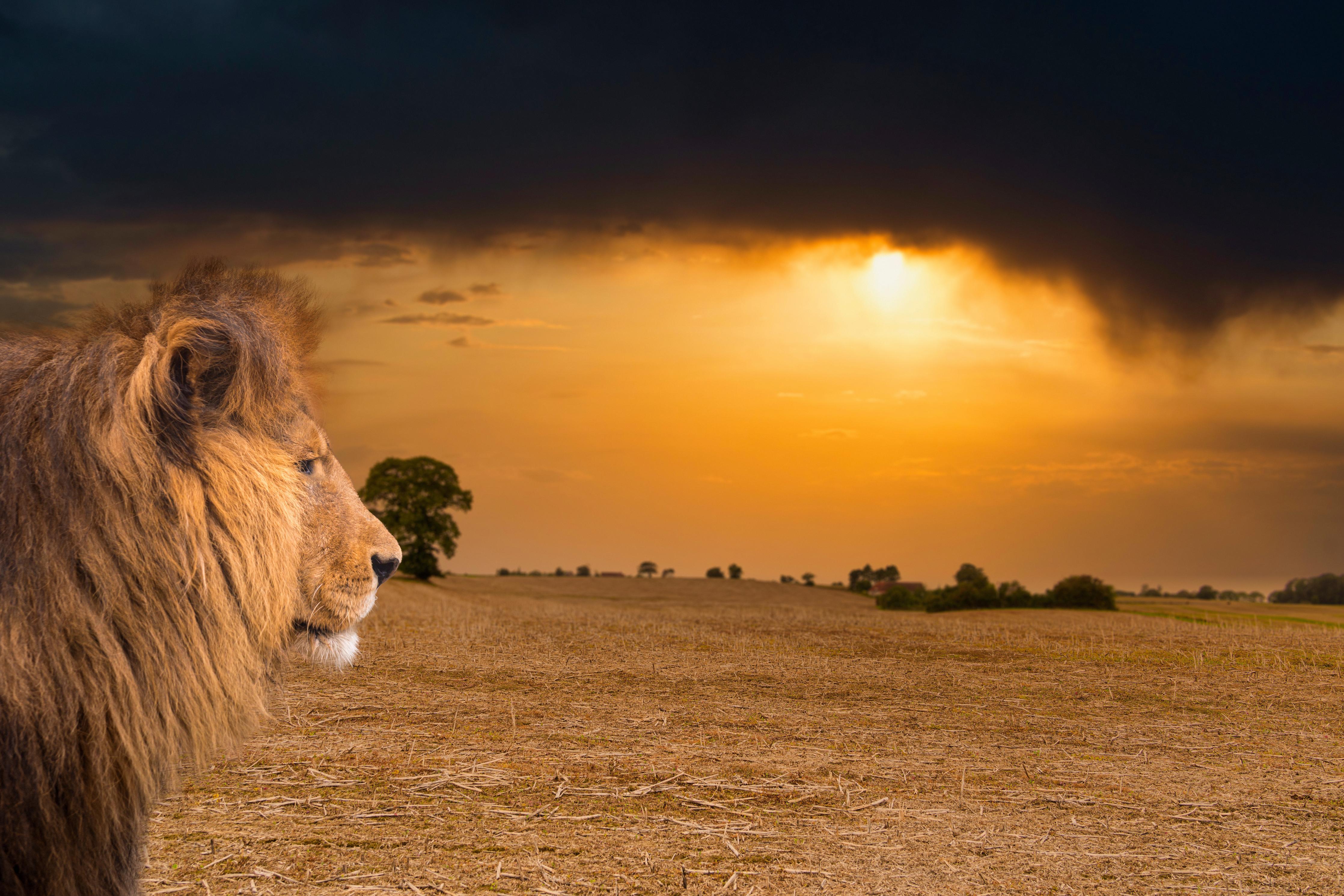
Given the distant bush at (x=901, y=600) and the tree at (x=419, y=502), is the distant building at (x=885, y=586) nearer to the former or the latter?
the distant bush at (x=901, y=600)

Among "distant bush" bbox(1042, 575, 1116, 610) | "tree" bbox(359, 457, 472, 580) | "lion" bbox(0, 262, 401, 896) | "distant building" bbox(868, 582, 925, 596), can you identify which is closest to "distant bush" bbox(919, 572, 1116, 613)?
"distant bush" bbox(1042, 575, 1116, 610)

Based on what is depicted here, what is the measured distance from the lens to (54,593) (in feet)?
Answer: 7.55

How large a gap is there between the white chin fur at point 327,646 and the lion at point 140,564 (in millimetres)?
57

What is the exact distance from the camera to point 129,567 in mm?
2371

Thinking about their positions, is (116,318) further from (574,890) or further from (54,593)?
(574,890)

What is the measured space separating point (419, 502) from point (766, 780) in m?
45.2

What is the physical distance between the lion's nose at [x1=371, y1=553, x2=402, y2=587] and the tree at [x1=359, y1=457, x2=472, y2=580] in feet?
160

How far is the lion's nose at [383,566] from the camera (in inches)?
107

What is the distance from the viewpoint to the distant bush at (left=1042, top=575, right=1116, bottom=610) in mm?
35625

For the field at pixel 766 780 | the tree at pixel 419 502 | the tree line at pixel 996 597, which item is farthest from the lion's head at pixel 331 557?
the tree at pixel 419 502

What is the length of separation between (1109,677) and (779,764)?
31.8ft

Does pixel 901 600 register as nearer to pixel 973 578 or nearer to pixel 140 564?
pixel 973 578

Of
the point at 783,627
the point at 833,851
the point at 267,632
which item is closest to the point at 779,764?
the point at 833,851

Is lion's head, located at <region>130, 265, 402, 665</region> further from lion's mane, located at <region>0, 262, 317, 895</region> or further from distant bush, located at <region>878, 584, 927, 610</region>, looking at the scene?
distant bush, located at <region>878, 584, 927, 610</region>
